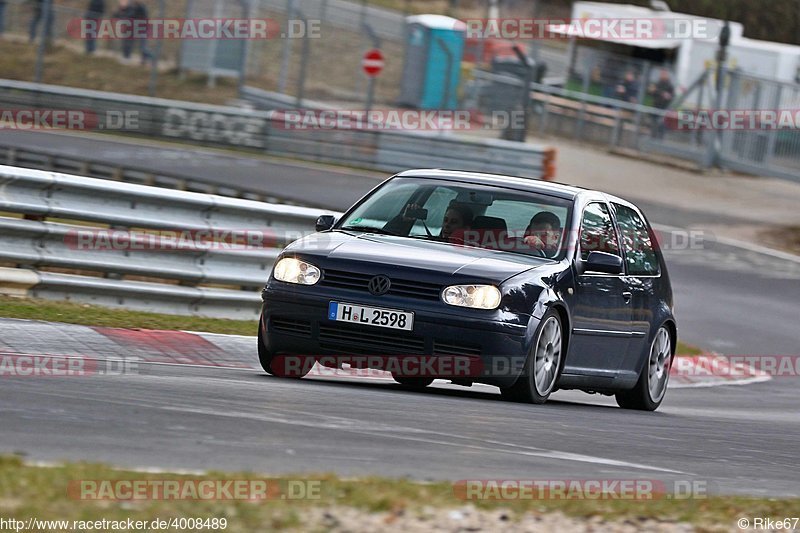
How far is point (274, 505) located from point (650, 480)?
2255 mm

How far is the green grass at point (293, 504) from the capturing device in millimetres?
4898

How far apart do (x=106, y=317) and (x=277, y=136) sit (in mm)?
21195

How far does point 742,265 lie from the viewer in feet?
80.2

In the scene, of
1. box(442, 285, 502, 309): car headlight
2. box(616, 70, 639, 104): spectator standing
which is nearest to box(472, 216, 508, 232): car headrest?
box(442, 285, 502, 309): car headlight

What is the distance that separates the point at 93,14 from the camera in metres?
34.2

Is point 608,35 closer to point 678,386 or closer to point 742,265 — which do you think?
point 742,265

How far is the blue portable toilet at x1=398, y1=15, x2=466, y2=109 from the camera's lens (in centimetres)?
3678

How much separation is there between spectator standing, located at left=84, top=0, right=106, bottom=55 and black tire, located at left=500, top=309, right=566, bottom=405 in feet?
84.5

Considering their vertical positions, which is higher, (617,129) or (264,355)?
(617,129)

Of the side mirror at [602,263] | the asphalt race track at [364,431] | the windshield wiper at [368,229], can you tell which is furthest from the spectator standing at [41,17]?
the side mirror at [602,263]

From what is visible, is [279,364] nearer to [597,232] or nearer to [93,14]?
[597,232]

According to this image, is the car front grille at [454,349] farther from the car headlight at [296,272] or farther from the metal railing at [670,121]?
the metal railing at [670,121]

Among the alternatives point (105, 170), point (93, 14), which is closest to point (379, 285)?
point (105, 170)

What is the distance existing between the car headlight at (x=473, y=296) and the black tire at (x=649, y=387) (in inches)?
104
